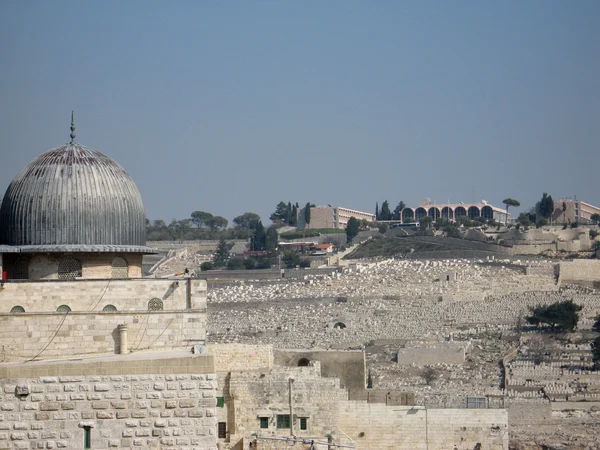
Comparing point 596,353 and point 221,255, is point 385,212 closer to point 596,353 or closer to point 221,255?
point 221,255

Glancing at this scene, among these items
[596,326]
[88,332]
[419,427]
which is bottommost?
[419,427]

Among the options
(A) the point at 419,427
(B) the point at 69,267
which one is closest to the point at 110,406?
(B) the point at 69,267

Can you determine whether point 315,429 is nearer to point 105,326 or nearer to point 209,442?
point 105,326

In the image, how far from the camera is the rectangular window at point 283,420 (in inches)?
651

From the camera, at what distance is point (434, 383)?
45.0 metres

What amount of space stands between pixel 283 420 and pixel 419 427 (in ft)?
8.86

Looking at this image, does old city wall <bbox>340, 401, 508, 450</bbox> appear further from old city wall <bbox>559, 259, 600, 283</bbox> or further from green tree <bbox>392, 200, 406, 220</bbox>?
green tree <bbox>392, 200, 406, 220</bbox>

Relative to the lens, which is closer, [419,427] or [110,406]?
[110,406]

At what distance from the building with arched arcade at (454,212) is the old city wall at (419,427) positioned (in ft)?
407

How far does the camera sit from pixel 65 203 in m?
17.1

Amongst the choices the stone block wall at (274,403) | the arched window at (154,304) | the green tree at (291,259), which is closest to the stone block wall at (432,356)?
the stone block wall at (274,403)

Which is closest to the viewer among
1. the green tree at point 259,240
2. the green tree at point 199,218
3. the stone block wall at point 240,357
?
the stone block wall at point 240,357

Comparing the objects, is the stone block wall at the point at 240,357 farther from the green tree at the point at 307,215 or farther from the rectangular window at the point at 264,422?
the green tree at the point at 307,215

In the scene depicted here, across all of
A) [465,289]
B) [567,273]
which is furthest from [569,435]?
[567,273]
